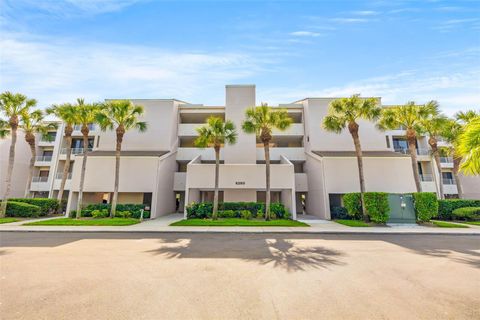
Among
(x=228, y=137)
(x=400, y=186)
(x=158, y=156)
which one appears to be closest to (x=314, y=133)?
(x=400, y=186)

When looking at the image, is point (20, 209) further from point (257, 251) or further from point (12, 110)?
point (257, 251)

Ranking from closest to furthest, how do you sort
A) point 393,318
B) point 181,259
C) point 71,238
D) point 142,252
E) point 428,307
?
1. point 393,318
2. point 428,307
3. point 181,259
4. point 142,252
5. point 71,238

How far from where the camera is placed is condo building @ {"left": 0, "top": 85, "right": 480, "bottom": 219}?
19.2 meters

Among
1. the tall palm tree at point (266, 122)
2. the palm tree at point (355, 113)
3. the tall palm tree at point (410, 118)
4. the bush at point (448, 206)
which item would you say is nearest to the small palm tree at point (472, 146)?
the palm tree at point (355, 113)

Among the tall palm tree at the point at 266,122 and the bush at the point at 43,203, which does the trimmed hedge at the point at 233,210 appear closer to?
the tall palm tree at the point at 266,122

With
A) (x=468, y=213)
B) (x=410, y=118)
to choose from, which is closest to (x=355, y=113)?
(x=410, y=118)

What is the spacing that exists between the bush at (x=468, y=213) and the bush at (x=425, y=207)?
437cm

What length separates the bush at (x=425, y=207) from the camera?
51.0ft

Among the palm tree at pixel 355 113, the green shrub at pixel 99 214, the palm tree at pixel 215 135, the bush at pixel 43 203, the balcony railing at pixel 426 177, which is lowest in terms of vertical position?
the green shrub at pixel 99 214

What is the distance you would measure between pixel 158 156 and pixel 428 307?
2090 cm

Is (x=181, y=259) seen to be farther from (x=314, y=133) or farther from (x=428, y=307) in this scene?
(x=314, y=133)

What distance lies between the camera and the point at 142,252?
8.09 m

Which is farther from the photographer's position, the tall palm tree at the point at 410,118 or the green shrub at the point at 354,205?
the tall palm tree at the point at 410,118

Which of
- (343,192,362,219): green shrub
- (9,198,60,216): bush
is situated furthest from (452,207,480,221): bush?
(9,198,60,216): bush
